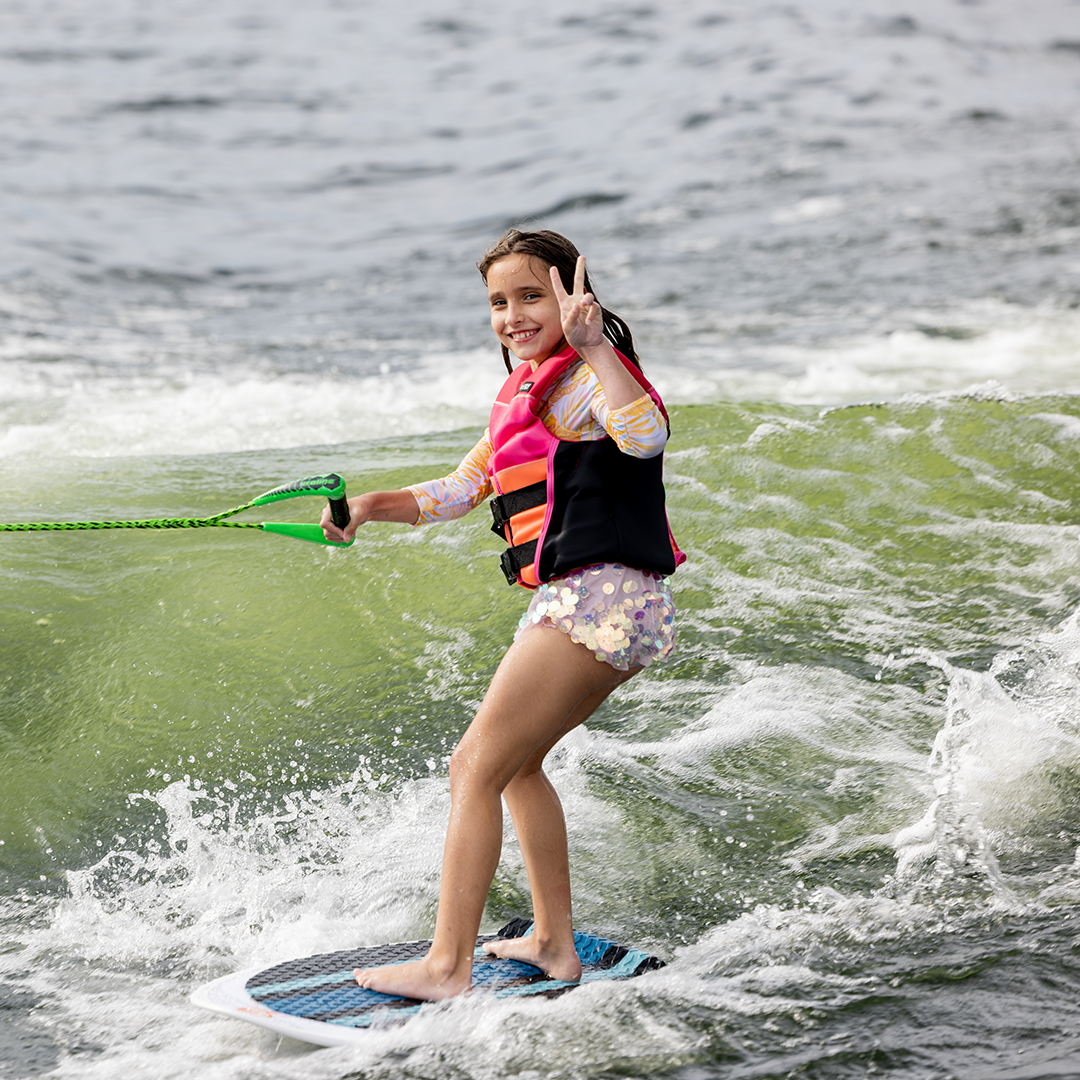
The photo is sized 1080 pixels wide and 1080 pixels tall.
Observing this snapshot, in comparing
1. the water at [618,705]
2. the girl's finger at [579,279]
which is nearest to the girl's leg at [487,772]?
the water at [618,705]

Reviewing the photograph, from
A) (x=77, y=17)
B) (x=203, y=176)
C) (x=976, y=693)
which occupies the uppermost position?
(x=77, y=17)

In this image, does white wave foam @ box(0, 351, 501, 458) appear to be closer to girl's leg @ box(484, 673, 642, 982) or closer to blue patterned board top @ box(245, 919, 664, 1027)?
blue patterned board top @ box(245, 919, 664, 1027)

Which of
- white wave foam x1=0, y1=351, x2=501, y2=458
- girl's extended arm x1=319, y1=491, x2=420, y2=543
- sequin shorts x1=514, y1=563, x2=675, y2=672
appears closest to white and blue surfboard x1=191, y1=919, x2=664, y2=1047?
sequin shorts x1=514, y1=563, x2=675, y2=672

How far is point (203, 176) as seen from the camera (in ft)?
82.0

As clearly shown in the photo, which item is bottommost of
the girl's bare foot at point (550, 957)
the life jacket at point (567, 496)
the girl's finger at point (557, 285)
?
the girl's bare foot at point (550, 957)

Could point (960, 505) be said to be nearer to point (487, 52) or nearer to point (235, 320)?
point (235, 320)

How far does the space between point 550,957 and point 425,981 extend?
1.14 ft

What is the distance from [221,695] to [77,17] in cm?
3253

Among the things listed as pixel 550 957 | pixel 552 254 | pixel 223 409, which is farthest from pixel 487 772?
pixel 223 409

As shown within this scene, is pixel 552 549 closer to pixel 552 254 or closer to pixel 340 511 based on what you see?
pixel 340 511

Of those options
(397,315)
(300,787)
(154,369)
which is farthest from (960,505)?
(397,315)

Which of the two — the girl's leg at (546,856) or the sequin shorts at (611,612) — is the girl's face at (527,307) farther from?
the girl's leg at (546,856)

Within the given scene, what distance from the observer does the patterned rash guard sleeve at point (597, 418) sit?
251 centimetres

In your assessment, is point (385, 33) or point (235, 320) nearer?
point (235, 320)
